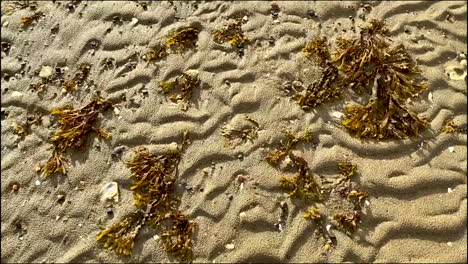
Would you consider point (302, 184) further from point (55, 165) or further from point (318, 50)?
point (55, 165)

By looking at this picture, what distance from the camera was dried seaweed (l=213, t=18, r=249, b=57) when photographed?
12.6 ft

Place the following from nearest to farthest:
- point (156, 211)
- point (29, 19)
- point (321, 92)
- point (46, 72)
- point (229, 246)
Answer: point (229, 246), point (156, 211), point (321, 92), point (46, 72), point (29, 19)

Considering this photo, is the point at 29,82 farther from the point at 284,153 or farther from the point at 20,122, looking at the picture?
the point at 284,153

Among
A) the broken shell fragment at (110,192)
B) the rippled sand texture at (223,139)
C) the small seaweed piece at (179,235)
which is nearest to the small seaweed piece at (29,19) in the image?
the rippled sand texture at (223,139)

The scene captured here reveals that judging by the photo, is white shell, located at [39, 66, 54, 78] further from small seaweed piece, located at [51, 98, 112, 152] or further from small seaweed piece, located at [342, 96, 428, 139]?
small seaweed piece, located at [342, 96, 428, 139]

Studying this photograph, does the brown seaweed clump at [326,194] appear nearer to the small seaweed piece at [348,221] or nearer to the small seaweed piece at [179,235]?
the small seaweed piece at [348,221]

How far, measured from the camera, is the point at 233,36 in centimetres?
388

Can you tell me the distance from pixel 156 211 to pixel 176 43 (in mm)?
1327

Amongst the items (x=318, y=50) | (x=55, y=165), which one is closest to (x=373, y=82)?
(x=318, y=50)

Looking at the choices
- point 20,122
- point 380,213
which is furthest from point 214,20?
point 380,213

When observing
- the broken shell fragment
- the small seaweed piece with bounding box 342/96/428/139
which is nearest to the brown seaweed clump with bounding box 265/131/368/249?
the small seaweed piece with bounding box 342/96/428/139

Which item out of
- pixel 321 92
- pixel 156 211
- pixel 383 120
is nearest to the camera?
pixel 156 211

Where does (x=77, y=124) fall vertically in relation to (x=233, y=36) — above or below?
below

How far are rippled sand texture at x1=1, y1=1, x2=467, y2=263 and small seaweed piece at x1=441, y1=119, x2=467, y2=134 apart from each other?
0.12 feet
